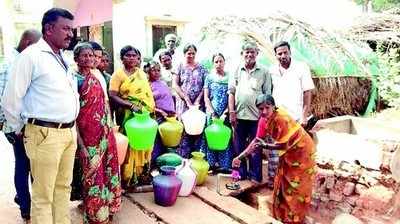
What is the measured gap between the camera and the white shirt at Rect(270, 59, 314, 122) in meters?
4.39

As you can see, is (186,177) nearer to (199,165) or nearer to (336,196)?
(199,165)

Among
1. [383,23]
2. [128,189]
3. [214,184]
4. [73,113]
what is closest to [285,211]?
[214,184]

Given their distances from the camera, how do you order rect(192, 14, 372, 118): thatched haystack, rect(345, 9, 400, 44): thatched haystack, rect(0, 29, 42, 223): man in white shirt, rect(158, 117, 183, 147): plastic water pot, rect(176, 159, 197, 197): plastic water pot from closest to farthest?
1. rect(0, 29, 42, 223): man in white shirt
2. rect(176, 159, 197, 197): plastic water pot
3. rect(158, 117, 183, 147): plastic water pot
4. rect(192, 14, 372, 118): thatched haystack
5. rect(345, 9, 400, 44): thatched haystack

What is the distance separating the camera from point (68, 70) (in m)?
2.70

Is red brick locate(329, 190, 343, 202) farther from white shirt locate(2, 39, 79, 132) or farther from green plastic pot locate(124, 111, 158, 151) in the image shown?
white shirt locate(2, 39, 79, 132)

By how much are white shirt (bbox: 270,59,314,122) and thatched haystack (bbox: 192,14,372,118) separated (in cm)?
186

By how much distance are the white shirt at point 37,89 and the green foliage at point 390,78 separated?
625 cm

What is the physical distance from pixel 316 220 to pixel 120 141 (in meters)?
2.98

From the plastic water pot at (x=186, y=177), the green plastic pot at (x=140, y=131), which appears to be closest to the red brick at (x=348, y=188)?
the plastic water pot at (x=186, y=177)

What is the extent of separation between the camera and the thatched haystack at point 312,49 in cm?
672

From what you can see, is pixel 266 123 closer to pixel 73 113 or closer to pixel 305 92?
pixel 305 92

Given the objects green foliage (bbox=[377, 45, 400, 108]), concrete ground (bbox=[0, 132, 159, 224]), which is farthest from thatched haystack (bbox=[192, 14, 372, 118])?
concrete ground (bbox=[0, 132, 159, 224])

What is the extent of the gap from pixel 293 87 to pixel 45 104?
2697 millimetres

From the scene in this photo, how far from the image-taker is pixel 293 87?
4391 millimetres
